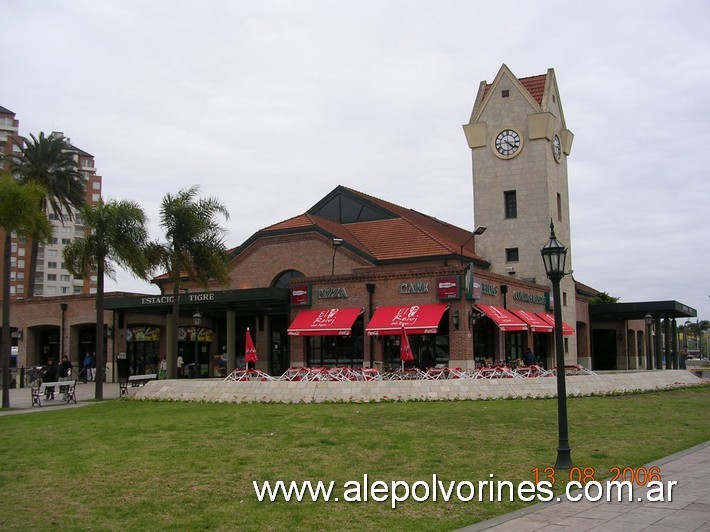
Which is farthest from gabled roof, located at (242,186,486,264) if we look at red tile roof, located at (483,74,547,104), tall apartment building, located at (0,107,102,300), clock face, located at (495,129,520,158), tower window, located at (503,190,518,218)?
tall apartment building, located at (0,107,102,300)

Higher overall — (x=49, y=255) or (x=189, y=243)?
(x=49, y=255)

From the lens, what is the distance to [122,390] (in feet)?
90.6

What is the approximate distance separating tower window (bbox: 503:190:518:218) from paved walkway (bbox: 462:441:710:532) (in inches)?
1328

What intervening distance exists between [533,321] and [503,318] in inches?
151

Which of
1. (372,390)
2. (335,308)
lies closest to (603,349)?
(335,308)

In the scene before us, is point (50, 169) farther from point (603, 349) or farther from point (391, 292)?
point (603, 349)

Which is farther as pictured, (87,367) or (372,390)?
(87,367)

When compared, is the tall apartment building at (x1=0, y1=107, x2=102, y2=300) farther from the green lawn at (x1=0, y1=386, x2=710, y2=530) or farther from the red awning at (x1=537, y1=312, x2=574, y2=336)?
the green lawn at (x1=0, y1=386, x2=710, y2=530)

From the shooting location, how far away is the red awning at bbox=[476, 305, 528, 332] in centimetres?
3170

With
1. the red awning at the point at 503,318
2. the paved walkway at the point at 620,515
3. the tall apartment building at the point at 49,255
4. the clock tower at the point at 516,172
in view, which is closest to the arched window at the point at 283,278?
the clock tower at the point at 516,172

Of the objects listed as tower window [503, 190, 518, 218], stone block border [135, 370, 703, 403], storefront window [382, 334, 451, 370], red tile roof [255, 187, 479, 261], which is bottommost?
stone block border [135, 370, 703, 403]

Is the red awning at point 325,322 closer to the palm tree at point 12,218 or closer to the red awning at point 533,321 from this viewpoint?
the red awning at point 533,321

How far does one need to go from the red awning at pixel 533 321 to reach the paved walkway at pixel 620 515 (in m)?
25.3

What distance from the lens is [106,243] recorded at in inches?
1077
